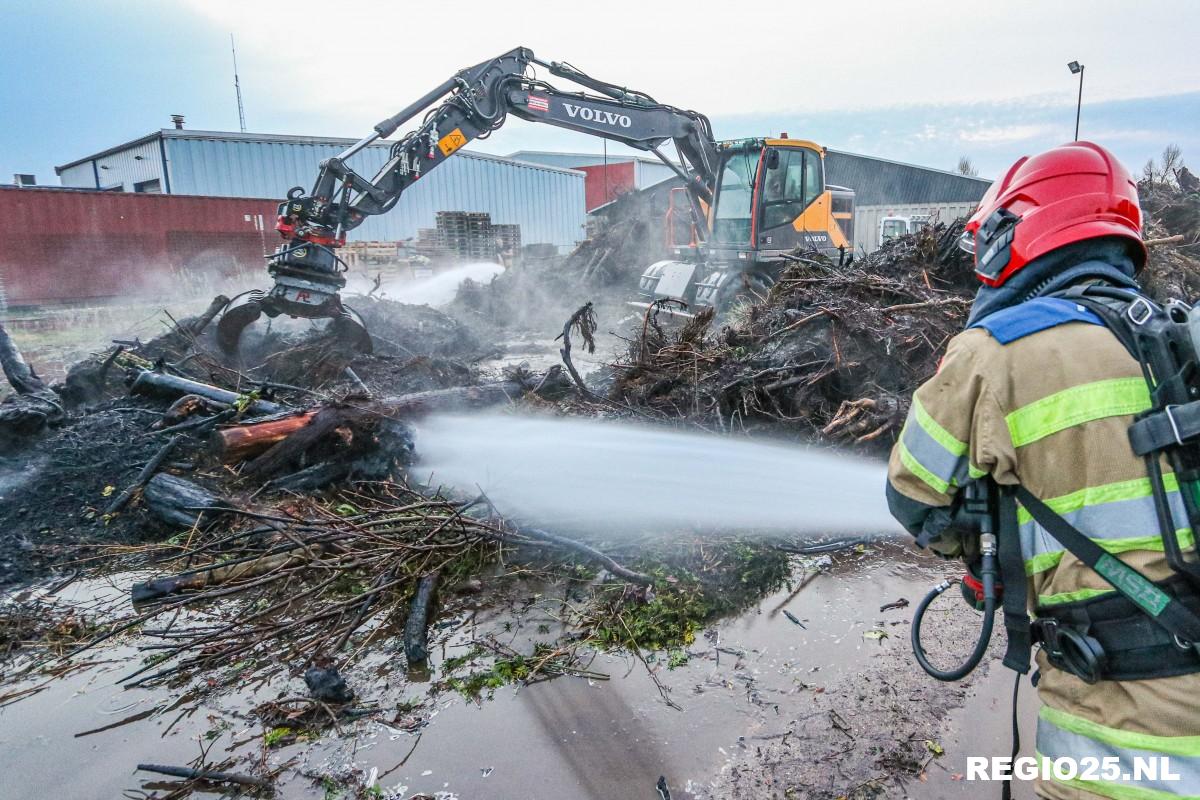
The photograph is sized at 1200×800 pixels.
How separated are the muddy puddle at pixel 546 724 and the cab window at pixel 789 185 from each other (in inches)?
302

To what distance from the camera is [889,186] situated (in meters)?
28.7

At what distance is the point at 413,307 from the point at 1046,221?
37.6ft

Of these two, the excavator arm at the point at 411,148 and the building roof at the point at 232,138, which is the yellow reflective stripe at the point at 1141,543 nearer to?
the excavator arm at the point at 411,148

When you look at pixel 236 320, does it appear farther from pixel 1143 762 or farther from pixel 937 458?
pixel 1143 762

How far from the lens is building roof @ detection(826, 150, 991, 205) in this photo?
28.1m

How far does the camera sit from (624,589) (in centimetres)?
370

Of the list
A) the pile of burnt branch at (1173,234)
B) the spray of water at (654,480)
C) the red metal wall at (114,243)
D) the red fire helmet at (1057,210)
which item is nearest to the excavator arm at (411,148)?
the spray of water at (654,480)

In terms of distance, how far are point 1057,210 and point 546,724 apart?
2561 millimetres

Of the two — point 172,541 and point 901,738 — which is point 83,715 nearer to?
point 172,541

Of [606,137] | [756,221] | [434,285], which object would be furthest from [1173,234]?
[434,285]

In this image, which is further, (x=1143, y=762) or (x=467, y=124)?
(x=467, y=124)

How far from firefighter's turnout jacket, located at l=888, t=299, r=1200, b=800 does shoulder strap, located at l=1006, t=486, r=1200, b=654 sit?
2 cm

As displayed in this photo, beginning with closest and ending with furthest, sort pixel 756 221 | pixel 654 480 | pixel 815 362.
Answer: pixel 654 480 → pixel 815 362 → pixel 756 221

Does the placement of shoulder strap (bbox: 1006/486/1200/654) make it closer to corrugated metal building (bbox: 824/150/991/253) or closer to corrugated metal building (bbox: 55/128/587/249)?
corrugated metal building (bbox: 55/128/587/249)
